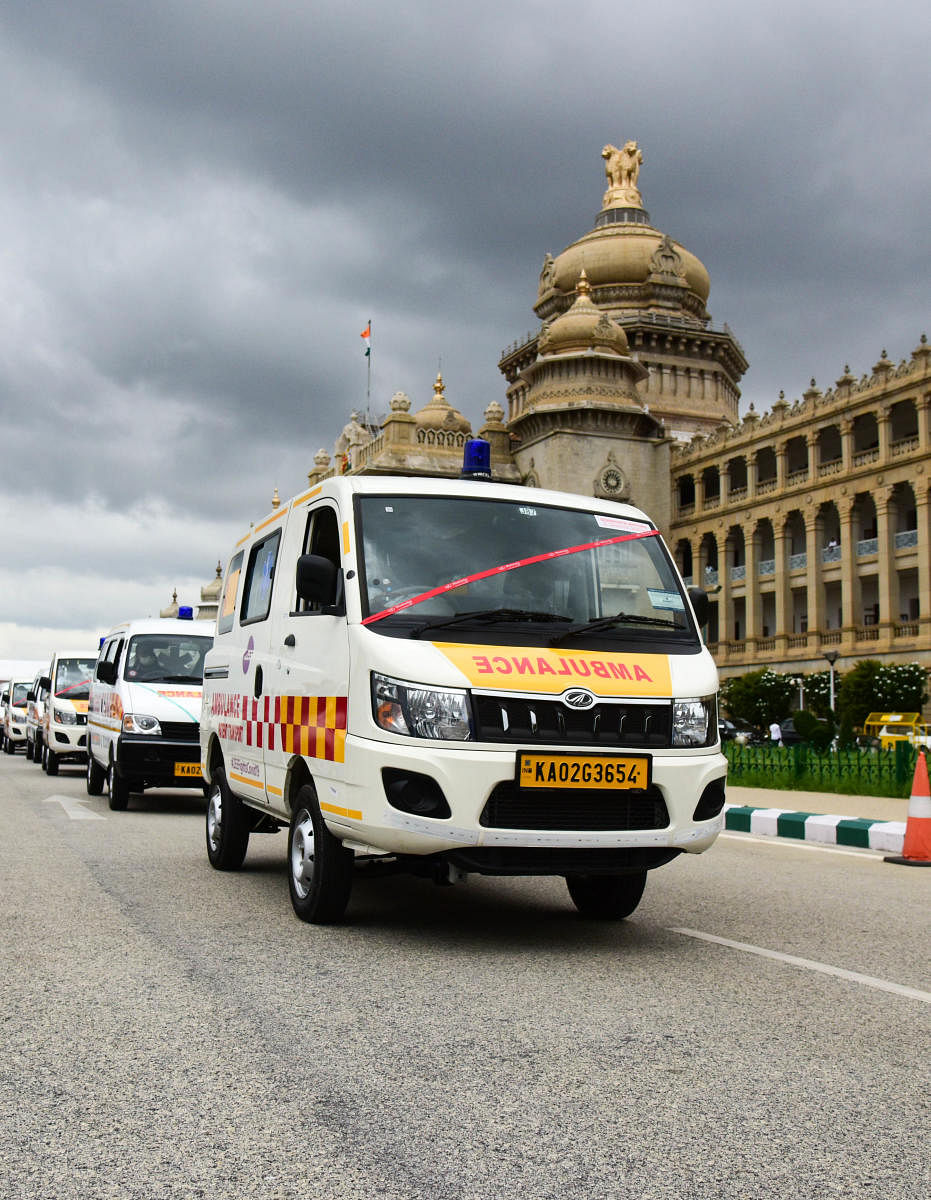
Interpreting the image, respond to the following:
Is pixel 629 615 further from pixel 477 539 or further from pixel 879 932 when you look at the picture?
pixel 879 932

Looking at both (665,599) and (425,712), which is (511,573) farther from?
(425,712)

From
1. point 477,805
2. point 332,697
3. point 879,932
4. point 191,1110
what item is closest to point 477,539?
point 332,697

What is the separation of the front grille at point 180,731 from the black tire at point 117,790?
2.38 feet

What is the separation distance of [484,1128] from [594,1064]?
0.74 metres

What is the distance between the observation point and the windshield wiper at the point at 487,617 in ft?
19.7

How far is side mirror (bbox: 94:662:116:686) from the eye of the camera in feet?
50.2

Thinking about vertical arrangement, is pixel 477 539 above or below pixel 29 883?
above

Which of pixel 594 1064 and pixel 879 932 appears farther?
pixel 879 932

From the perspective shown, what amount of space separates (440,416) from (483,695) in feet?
212

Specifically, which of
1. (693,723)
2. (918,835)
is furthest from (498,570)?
(918,835)

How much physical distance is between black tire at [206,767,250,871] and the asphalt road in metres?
0.86

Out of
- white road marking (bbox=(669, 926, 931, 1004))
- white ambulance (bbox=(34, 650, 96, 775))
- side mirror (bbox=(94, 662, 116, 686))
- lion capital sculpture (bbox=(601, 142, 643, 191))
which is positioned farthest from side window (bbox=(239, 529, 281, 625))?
lion capital sculpture (bbox=(601, 142, 643, 191))

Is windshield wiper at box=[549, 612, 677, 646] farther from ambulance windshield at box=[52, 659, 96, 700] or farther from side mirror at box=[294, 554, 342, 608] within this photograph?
ambulance windshield at box=[52, 659, 96, 700]

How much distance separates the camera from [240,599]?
29.0 ft
